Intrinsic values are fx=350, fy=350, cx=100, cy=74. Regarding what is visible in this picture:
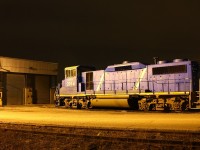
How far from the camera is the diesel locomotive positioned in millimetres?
24812

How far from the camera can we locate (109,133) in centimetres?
1505

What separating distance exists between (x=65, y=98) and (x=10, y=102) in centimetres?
1370

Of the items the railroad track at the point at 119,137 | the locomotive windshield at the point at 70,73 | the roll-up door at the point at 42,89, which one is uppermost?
the locomotive windshield at the point at 70,73

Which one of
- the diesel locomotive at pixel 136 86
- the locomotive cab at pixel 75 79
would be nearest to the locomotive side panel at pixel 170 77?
the diesel locomotive at pixel 136 86

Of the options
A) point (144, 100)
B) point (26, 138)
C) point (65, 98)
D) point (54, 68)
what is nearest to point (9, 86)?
point (54, 68)

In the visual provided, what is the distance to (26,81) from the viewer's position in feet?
157

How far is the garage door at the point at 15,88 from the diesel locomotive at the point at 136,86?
43.9ft

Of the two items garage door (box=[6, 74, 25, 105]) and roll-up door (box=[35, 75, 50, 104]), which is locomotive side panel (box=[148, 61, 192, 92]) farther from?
roll-up door (box=[35, 75, 50, 104])

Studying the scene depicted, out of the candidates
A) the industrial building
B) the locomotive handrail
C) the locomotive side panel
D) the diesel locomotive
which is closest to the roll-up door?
the industrial building

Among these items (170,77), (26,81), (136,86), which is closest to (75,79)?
(136,86)

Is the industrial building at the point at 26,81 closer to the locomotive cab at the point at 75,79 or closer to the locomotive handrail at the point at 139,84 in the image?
the locomotive cab at the point at 75,79

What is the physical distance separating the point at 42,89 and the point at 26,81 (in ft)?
10.0

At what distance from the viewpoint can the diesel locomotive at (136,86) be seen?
2481 centimetres

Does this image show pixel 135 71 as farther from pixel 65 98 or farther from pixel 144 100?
pixel 65 98
